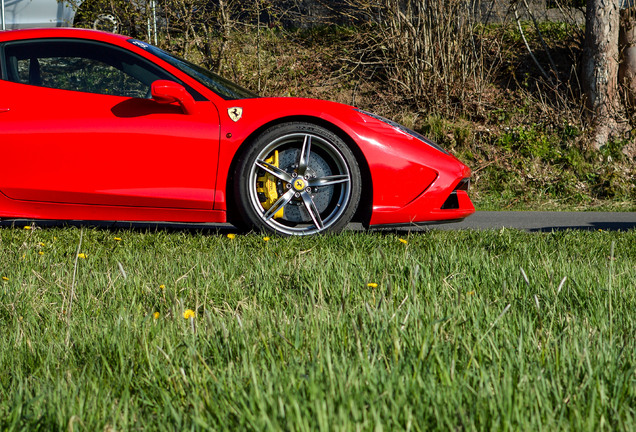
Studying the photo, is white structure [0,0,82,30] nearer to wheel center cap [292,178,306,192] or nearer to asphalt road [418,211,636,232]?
asphalt road [418,211,636,232]

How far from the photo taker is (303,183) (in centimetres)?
440

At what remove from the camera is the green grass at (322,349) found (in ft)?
4.24

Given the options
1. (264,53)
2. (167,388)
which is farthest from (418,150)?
(264,53)

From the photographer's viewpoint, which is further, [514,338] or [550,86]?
[550,86]

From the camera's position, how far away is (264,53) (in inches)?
472

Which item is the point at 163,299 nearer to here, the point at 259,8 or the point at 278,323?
the point at 278,323

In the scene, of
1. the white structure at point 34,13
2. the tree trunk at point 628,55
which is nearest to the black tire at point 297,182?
the tree trunk at point 628,55

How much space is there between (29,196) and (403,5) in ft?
27.4

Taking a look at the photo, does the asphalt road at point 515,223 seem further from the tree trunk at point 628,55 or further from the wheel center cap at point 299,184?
the tree trunk at point 628,55

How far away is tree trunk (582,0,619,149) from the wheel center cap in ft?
21.5

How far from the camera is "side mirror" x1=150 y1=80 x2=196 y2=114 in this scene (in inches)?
166

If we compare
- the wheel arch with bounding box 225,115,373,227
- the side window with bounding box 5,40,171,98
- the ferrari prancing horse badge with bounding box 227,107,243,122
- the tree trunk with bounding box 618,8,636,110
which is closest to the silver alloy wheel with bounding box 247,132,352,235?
the wheel arch with bounding box 225,115,373,227

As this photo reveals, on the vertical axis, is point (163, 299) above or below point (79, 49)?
below

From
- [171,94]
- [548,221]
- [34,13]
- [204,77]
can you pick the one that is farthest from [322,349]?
[34,13]
